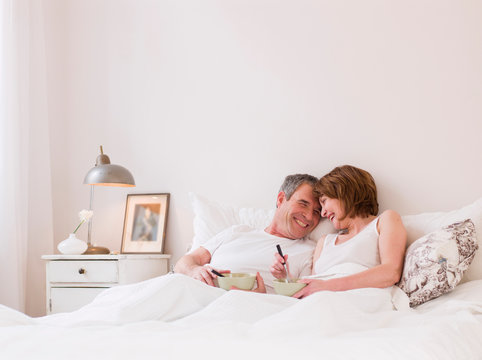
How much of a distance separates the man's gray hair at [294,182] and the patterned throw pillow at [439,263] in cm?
64

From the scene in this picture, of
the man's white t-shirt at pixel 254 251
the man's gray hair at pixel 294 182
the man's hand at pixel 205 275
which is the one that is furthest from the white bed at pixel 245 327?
the man's gray hair at pixel 294 182

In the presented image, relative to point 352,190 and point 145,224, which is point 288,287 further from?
point 145,224

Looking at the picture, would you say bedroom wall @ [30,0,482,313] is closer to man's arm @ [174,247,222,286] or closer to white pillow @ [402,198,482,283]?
white pillow @ [402,198,482,283]

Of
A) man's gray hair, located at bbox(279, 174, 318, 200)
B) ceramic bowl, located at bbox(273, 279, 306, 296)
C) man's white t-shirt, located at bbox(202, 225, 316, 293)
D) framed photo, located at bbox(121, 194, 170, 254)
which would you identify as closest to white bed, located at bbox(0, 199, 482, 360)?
ceramic bowl, located at bbox(273, 279, 306, 296)

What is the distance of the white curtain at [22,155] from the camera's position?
2.53m

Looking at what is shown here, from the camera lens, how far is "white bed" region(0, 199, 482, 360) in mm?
820

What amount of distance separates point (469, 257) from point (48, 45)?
2.56 meters

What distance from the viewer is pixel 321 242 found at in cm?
204

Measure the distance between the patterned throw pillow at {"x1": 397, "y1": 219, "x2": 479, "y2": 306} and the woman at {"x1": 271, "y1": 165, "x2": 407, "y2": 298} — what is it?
83mm

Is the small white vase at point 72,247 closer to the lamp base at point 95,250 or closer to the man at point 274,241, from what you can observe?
the lamp base at point 95,250

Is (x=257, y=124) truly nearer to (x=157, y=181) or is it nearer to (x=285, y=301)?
(x=157, y=181)

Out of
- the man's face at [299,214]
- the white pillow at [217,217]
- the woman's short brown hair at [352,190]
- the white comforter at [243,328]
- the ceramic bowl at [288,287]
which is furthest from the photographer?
the white pillow at [217,217]

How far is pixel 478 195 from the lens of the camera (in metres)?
2.06

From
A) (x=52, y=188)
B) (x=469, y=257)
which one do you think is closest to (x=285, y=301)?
(x=469, y=257)
